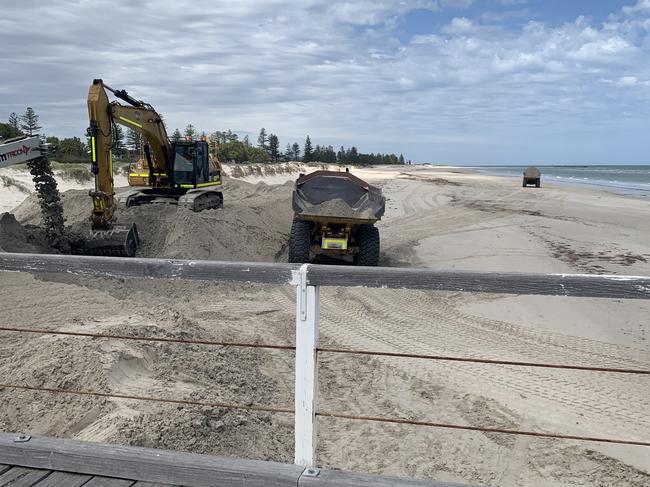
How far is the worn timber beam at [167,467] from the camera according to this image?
2.36 meters

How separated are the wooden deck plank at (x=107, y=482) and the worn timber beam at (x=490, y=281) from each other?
119cm

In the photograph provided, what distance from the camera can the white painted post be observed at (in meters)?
2.35

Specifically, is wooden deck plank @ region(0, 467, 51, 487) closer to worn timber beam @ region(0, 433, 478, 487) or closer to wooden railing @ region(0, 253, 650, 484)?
worn timber beam @ region(0, 433, 478, 487)

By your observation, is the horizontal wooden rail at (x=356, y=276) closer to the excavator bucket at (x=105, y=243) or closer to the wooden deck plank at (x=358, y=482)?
the wooden deck plank at (x=358, y=482)

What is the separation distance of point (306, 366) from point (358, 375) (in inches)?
146

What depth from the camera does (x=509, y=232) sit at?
17312 millimetres

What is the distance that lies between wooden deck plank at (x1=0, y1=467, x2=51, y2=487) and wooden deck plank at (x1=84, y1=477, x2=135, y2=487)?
23 cm

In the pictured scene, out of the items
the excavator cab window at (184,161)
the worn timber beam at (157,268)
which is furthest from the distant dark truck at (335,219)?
the worn timber beam at (157,268)

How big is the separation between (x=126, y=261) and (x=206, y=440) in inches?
84.0

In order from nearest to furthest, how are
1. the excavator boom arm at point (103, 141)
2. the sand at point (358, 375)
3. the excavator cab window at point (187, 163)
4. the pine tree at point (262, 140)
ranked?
the sand at point (358, 375)
the excavator boom arm at point (103, 141)
the excavator cab window at point (187, 163)
the pine tree at point (262, 140)

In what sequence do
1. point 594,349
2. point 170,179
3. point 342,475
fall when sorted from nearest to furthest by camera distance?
point 342,475
point 594,349
point 170,179

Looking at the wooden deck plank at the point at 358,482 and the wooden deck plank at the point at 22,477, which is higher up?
the wooden deck plank at the point at 358,482

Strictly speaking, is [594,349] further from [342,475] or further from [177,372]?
[342,475]

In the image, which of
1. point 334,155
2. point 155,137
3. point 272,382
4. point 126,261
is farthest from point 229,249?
point 334,155
